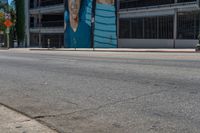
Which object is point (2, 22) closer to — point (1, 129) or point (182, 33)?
point (182, 33)

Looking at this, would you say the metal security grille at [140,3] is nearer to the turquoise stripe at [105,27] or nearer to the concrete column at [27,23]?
the turquoise stripe at [105,27]

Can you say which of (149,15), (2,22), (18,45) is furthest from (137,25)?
(2,22)

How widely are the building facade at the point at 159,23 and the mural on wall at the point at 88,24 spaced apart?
45.9 inches

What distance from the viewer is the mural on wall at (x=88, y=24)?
46.6 meters

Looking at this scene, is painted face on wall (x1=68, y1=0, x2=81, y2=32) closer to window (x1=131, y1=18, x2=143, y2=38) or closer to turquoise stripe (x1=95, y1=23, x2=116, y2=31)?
turquoise stripe (x1=95, y1=23, x2=116, y2=31)

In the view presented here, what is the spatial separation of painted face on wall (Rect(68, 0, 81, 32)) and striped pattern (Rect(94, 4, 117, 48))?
433cm

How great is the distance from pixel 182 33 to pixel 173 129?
32420 mm

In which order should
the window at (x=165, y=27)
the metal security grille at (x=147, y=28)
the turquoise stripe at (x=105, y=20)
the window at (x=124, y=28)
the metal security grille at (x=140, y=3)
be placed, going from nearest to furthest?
the window at (x=165, y=27) → the metal security grille at (x=147, y=28) → the metal security grille at (x=140, y=3) → the window at (x=124, y=28) → the turquoise stripe at (x=105, y=20)

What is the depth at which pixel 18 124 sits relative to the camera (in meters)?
7.15

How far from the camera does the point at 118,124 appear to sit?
283 inches

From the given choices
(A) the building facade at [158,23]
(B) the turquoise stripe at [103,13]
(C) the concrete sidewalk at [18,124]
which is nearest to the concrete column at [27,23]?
(A) the building facade at [158,23]

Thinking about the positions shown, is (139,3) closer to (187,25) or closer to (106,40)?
(106,40)

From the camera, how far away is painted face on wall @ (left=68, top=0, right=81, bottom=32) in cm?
5095

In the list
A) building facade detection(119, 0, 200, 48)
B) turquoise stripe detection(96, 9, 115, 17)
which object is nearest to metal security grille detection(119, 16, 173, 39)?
building facade detection(119, 0, 200, 48)
